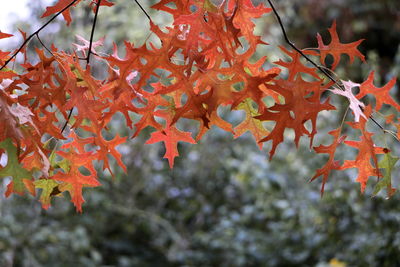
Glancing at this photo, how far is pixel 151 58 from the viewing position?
2.58 ft

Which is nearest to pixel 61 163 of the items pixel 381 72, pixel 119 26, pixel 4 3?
pixel 4 3

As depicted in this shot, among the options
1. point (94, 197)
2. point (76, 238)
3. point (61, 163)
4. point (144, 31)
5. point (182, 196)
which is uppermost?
point (144, 31)

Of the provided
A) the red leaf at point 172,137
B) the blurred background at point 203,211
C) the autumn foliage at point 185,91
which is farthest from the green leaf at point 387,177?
the blurred background at point 203,211

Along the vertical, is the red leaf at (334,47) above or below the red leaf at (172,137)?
above

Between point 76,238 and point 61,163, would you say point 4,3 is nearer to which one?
point 76,238

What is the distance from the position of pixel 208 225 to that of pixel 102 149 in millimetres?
2534

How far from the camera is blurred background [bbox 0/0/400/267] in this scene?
2570 millimetres

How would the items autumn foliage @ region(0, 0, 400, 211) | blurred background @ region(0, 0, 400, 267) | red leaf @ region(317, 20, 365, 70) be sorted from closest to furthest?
autumn foliage @ region(0, 0, 400, 211) → red leaf @ region(317, 20, 365, 70) → blurred background @ region(0, 0, 400, 267)

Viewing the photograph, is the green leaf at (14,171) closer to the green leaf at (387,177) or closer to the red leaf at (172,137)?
the red leaf at (172,137)

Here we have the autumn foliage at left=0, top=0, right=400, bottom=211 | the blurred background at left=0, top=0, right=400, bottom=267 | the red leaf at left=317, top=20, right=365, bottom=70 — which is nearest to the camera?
the autumn foliage at left=0, top=0, right=400, bottom=211

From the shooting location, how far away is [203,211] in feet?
10.9

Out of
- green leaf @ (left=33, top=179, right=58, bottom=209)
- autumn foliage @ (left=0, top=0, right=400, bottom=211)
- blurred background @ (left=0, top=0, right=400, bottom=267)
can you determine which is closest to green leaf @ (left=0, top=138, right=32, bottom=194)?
autumn foliage @ (left=0, top=0, right=400, bottom=211)

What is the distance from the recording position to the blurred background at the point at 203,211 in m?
2.57

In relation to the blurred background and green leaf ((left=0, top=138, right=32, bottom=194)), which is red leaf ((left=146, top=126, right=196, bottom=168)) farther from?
the blurred background
